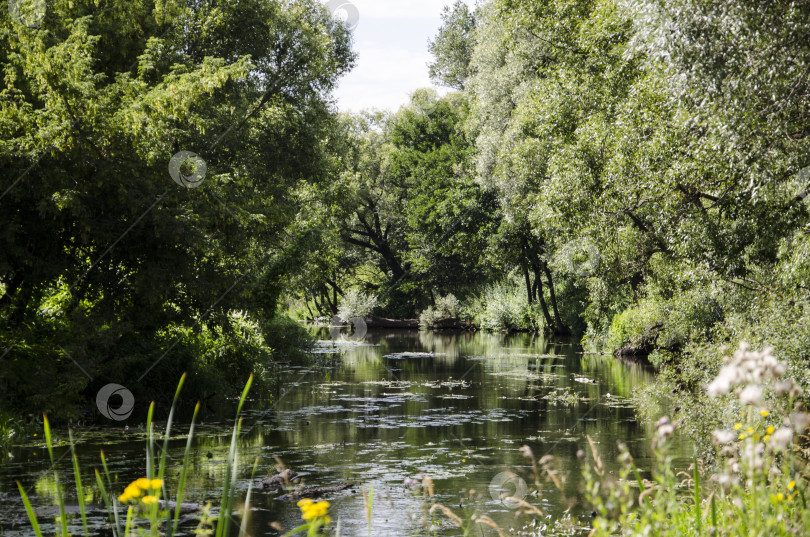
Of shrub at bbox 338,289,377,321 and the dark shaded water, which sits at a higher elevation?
shrub at bbox 338,289,377,321

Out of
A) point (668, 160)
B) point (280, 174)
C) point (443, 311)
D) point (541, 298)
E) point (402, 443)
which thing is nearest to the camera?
point (402, 443)

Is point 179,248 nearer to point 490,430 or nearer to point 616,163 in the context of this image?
point 490,430

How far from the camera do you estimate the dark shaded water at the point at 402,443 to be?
27.9ft

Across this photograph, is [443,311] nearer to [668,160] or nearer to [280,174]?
[280,174]

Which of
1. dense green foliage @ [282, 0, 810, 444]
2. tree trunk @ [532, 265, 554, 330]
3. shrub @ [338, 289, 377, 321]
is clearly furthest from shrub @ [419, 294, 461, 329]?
dense green foliage @ [282, 0, 810, 444]

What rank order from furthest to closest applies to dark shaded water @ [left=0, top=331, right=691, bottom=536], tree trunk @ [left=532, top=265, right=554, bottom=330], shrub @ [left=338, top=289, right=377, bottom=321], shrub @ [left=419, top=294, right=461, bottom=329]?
shrub @ [left=338, top=289, right=377, bottom=321] → shrub @ [left=419, top=294, right=461, bottom=329] → tree trunk @ [left=532, top=265, right=554, bottom=330] → dark shaded water @ [left=0, top=331, right=691, bottom=536]

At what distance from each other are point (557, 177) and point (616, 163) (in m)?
2.37

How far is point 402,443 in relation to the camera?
12.4 metres

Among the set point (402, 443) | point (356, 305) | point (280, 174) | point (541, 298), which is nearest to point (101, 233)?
point (402, 443)

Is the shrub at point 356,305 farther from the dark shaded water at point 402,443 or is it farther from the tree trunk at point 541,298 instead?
the dark shaded water at point 402,443

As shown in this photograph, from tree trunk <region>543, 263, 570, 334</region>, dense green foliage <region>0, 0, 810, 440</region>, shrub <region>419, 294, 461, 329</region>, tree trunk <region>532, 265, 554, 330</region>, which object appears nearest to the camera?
dense green foliage <region>0, 0, 810, 440</region>

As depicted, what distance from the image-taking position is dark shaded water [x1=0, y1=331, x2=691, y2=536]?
849 centimetres

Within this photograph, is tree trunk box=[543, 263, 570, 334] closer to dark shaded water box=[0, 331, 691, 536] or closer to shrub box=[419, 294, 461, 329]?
shrub box=[419, 294, 461, 329]

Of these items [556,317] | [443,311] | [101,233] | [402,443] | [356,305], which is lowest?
[402,443]
